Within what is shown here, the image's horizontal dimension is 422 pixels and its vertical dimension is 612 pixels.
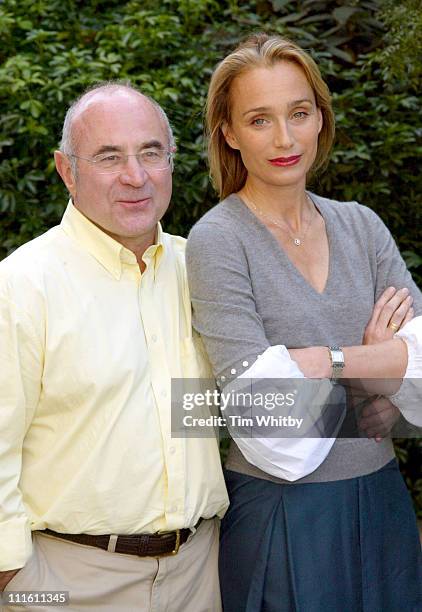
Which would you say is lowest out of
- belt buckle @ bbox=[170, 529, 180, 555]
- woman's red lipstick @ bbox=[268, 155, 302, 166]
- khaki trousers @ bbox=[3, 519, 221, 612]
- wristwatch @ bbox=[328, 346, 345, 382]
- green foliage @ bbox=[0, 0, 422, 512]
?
khaki trousers @ bbox=[3, 519, 221, 612]

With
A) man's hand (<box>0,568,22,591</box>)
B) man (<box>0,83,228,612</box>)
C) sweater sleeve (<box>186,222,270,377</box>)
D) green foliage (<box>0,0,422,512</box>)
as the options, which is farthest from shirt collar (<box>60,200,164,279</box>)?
green foliage (<box>0,0,422,512</box>)

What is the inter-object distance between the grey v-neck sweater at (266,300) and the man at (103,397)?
12 centimetres

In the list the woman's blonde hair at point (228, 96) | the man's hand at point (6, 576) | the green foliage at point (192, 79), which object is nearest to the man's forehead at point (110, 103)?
the woman's blonde hair at point (228, 96)

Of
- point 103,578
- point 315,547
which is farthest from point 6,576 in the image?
point 315,547

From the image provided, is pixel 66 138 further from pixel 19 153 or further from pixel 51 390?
pixel 19 153

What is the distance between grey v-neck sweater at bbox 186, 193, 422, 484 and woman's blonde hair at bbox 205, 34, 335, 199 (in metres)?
0.12

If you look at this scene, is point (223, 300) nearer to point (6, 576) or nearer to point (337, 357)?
point (337, 357)

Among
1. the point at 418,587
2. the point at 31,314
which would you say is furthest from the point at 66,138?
the point at 418,587

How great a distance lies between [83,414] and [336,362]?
0.63m

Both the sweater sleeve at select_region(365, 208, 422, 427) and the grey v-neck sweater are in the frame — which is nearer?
the grey v-neck sweater

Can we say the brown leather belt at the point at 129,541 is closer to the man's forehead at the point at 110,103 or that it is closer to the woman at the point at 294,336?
the woman at the point at 294,336

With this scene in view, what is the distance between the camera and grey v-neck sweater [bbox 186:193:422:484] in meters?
2.24

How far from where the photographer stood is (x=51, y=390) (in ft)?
7.13

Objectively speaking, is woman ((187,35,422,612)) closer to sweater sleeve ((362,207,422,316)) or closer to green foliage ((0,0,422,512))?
Answer: sweater sleeve ((362,207,422,316))
